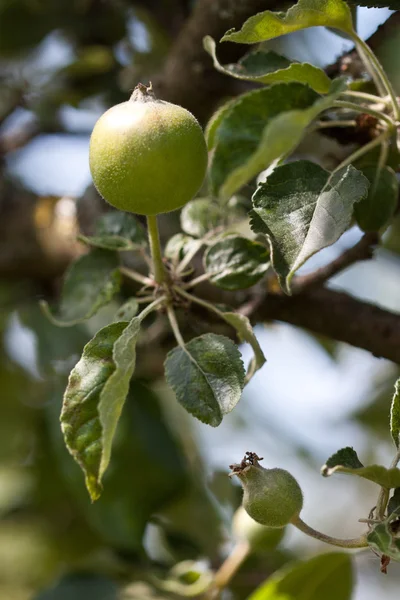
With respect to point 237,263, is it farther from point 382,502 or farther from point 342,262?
point 382,502

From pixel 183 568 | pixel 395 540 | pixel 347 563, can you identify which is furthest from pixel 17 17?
pixel 395 540

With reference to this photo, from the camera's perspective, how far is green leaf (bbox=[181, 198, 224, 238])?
869 millimetres

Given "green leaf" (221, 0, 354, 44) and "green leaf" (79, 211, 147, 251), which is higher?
"green leaf" (221, 0, 354, 44)

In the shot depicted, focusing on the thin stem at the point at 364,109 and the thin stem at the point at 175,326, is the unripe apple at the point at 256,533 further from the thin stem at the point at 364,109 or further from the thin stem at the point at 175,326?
the thin stem at the point at 364,109

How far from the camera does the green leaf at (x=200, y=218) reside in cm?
87

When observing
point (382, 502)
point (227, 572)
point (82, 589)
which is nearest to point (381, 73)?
point (382, 502)

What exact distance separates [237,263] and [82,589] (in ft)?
2.13

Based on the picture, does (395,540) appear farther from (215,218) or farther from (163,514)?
(163,514)

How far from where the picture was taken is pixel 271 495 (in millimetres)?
594

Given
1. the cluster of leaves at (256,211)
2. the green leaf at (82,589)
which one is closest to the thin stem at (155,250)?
the cluster of leaves at (256,211)

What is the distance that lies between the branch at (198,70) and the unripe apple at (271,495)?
2.08 ft

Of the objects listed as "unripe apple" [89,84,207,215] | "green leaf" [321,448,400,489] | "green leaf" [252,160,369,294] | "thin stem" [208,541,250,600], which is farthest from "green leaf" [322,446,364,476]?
"thin stem" [208,541,250,600]

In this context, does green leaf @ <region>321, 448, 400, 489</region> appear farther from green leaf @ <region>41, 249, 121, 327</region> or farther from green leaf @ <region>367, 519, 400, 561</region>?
green leaf @ <region>41, 249, 121, 327</region>

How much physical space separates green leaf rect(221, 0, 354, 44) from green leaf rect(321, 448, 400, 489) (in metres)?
0.34
